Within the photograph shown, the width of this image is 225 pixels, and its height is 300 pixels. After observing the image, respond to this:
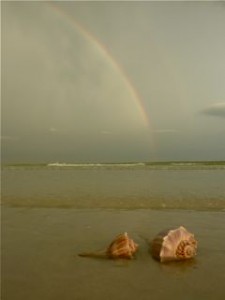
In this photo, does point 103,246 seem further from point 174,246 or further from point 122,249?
point 174,246

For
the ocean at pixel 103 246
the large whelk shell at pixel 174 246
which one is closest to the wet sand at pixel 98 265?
the ocean at pixel 103 246

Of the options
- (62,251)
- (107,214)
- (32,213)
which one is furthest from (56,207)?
(62,251)

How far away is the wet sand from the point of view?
5.23 m

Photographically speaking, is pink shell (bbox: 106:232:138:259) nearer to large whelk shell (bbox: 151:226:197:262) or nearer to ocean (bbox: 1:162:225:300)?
ocean (bbox: 1:162:225:300)

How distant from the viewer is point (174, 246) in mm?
6523

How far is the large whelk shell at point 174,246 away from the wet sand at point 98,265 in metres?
0.15

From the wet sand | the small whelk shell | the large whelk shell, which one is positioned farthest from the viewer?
the small whelk shell

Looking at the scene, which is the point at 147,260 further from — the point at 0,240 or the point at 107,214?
the point at 107,214

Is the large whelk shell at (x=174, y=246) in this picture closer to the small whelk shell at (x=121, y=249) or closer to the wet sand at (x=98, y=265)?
the wet sand at (x=98, y=265)

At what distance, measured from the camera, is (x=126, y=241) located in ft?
→ 22.4

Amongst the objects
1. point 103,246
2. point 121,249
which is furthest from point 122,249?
point 103,246

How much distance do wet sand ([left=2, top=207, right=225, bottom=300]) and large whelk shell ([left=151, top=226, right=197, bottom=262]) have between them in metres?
0.15

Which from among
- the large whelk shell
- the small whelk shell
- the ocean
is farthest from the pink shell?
the large whelk shell

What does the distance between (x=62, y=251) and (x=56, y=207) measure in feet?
19.5
